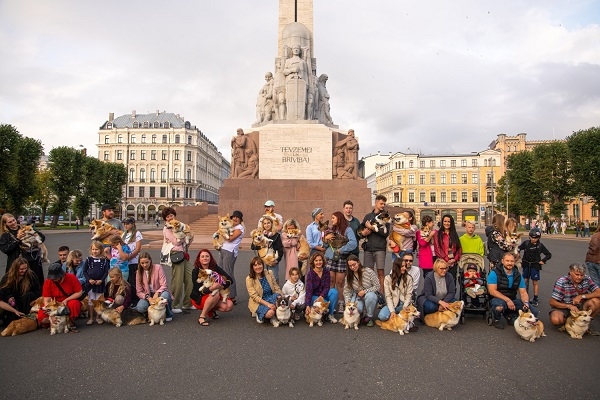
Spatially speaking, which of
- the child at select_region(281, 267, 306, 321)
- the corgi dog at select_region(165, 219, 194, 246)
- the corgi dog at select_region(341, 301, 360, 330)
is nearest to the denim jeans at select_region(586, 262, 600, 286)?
the corgi dog at select_region(341, 301, 360, 330)

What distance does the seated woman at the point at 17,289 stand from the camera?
624cm

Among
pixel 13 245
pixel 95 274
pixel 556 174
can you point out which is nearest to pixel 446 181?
pixel 556 174

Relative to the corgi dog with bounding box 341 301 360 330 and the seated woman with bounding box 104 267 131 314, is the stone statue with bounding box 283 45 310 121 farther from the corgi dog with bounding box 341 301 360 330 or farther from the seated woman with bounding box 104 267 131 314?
the corgi dog with bounding box 341 301 360 330

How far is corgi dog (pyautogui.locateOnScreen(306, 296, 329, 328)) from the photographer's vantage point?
636 cm

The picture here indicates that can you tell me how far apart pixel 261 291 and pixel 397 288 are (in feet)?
6.35

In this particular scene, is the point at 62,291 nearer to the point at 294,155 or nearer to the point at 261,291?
the point at 261,291

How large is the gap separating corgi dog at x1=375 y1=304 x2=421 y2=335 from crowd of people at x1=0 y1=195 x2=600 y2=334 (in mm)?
168

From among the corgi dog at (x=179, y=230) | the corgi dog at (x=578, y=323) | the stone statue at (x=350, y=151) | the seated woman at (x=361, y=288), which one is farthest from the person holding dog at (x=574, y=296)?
the stone statue at (x=350, y=151)

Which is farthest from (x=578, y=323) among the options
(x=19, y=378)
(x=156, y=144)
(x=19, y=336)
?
(x=156, y=144)

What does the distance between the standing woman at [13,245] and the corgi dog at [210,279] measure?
243 centimetres

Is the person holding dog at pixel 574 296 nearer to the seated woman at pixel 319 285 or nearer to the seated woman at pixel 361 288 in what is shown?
the seated woman at pixel 361 288

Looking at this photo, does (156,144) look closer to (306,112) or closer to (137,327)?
(306,112)

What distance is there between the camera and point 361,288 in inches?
256

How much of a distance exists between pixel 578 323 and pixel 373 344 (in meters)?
2.72
